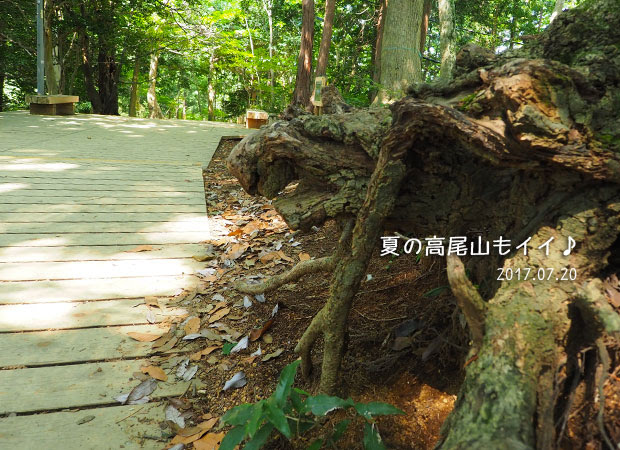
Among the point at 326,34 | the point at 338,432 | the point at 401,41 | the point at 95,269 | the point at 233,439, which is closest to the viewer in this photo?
the point at 233,439

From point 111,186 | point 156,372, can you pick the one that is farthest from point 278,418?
point 111,186

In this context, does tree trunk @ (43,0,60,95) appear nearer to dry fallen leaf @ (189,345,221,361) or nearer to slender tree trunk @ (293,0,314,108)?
slender tree trunk @ (293,0,314,108)

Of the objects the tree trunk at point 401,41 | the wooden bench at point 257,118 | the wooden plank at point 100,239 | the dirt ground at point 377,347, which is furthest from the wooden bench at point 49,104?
the dirt ground at point 377,347

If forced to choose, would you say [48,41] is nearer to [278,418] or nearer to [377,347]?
[377,347]

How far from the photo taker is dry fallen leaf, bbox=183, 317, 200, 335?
2.89m

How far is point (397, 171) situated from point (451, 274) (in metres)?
0.59

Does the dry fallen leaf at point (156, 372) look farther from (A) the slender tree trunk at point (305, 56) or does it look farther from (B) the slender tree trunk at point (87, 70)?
(B) the slender tree trunk at point (87, 70)

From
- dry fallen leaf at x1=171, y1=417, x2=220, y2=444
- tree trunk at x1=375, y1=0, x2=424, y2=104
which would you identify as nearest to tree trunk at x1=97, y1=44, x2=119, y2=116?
tree trunk at x1=375, y1=0, x2=424, y2=104

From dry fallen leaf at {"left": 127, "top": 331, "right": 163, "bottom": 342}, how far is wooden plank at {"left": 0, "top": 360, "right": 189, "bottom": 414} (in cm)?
24

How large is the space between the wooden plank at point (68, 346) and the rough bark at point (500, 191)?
1154 millimetres

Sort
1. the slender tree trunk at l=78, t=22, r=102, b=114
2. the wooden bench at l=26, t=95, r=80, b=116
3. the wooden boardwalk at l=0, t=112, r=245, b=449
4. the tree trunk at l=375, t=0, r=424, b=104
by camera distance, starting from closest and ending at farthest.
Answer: the wooden boardwalk at l=0, t=112, r=245, b=449 → the tree trunk at l=375, t=0, r=424, b=104 → the wooden bench at l=26, t=95, r=80, b=116 → the slender tree trunk at l=78, t=22, r=102, b=114

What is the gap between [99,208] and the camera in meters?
→ 4.84

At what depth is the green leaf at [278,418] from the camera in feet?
4.73

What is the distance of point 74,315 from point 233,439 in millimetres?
1877
